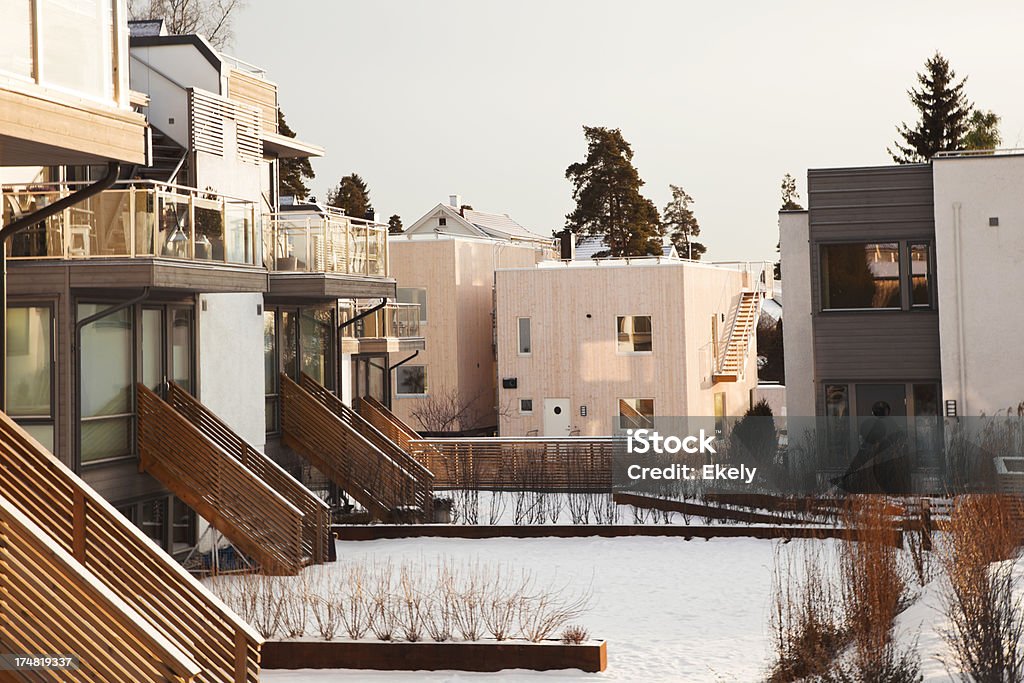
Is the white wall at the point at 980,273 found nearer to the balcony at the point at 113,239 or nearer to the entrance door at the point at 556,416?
the entrance door at the point at 556,416

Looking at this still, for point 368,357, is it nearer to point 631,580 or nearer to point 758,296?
point 631,580

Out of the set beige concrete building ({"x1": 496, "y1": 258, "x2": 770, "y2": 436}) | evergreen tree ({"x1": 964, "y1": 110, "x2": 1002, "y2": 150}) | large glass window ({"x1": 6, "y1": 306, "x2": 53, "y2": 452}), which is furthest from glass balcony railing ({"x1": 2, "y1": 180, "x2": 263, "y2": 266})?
evergreen tree ({"x1": 964, "y1": 110, "x2": 1002, "y2": 150})

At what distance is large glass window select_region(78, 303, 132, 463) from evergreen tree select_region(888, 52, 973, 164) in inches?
1782

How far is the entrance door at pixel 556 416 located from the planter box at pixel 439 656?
1042 inches

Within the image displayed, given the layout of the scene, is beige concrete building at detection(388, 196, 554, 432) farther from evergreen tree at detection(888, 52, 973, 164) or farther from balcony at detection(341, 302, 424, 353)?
evergreen tree at detection(888, 52, 973, 164)

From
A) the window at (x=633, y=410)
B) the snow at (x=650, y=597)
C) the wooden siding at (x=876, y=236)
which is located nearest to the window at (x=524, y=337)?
the window at (x=633, y=410)

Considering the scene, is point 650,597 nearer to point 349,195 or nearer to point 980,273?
point 980,273

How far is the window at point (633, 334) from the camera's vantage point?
3816 cm

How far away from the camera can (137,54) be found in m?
20.4

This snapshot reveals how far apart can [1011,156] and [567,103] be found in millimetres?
36052

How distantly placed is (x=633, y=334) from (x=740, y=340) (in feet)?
17.4

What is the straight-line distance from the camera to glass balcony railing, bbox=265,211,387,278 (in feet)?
70.8

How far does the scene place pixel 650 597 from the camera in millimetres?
15672

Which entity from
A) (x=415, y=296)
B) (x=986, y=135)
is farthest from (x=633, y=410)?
(x=986, y=135)
